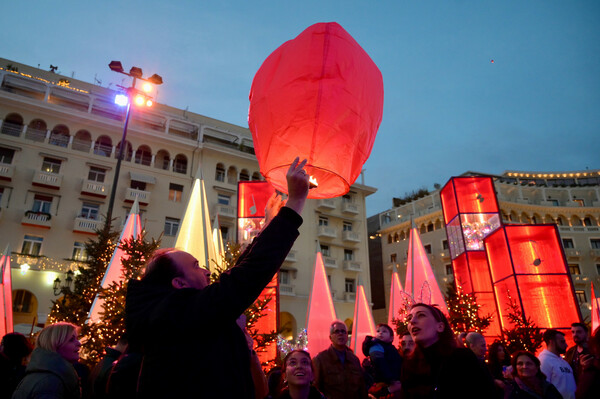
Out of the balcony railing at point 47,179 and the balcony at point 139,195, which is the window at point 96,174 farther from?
the balcony at point 139,195

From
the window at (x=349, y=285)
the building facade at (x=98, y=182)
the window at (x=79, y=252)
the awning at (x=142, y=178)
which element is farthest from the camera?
the window at (x=349, y=285)

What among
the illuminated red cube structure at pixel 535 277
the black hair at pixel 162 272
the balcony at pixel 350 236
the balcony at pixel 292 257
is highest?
the balcony at pixel 350 236

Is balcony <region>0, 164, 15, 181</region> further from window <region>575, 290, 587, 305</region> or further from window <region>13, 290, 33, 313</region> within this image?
window <region>575, 290, 587, 305</region>

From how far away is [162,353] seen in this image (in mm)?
1366

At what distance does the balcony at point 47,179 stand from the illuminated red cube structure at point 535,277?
862 inches

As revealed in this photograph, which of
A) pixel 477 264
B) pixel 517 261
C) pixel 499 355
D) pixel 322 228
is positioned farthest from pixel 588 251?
pixel 499 355

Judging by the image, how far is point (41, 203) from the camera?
21.4m

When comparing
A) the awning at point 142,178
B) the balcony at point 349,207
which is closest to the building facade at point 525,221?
the balcony at point 349,207

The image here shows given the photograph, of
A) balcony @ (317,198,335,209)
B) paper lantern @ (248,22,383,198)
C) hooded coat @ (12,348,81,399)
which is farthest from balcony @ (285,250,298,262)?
paper lantern @ (248,22,383,198)

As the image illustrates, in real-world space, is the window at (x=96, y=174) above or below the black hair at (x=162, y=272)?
above

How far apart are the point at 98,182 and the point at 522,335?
2215cm

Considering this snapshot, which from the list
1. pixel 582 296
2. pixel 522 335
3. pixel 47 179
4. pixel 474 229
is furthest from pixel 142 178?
pixel 582 296

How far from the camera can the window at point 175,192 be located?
2520 centimetres

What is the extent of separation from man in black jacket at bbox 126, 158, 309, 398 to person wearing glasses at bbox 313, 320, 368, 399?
324 centimetres
